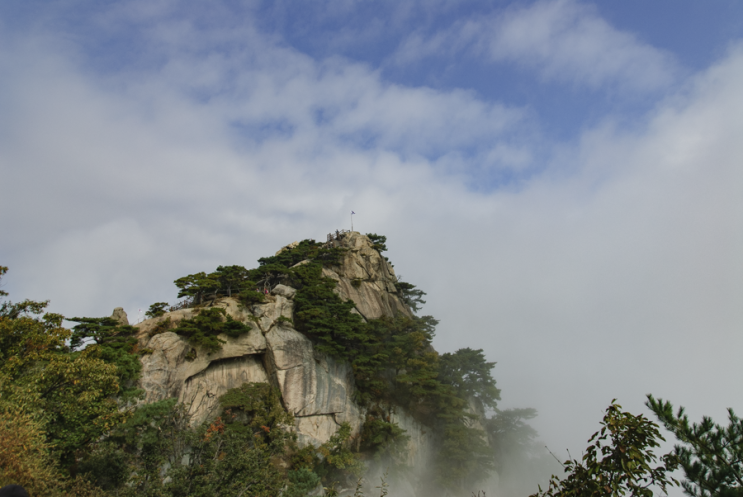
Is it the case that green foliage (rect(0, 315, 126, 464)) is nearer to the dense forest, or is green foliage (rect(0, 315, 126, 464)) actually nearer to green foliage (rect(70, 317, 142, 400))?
the dense forest

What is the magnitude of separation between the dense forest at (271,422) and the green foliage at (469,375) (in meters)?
0.13

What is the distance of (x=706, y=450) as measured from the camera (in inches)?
294

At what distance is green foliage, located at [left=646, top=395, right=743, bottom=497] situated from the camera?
23.2 feet

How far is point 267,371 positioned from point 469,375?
63.9 ft

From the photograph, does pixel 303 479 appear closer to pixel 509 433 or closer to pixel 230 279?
pixel 230 279

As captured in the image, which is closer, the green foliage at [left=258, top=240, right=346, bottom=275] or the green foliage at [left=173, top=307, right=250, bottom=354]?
the green foliage at [left=173, top=307, right=250, bottom=354]

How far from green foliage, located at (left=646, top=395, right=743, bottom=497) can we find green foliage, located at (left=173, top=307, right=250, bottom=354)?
2461 cm

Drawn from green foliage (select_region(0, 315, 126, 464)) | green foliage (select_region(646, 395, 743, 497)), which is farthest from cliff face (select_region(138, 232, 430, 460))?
green foliage (select_region(646, 395, 743, 497))

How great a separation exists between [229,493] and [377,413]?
1875 cm

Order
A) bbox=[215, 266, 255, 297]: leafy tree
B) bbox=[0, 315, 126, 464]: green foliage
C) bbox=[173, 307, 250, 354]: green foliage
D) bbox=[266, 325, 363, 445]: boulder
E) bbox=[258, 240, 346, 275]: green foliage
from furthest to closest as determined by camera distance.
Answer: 1. bbox=[258, 240, 346, 275]: green foliage
2. bbox=[215, 266, 255, 297]: leafy tree
3. bbox=[266, 325, 363, 445]: boulder
4. bbox=[173, 307, 250, 354]: green foliage
5. bbox=[0, 315, 126, 464]: green foliage

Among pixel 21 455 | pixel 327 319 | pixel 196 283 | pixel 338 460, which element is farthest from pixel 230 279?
pixel 21 455

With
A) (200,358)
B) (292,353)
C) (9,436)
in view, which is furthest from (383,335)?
(9,436)

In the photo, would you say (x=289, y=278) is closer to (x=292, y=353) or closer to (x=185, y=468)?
(x=292, y=353)

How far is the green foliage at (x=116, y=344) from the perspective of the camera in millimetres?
21477
